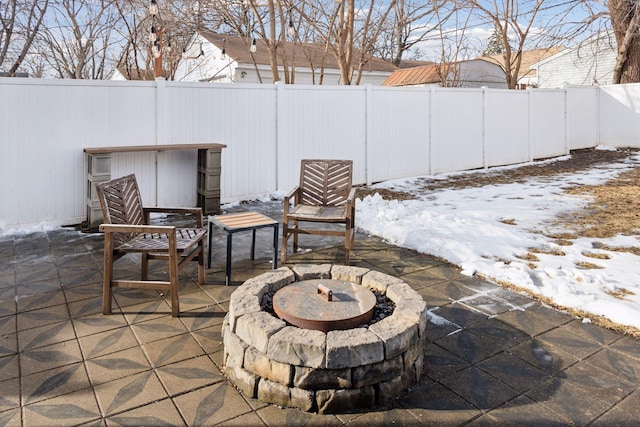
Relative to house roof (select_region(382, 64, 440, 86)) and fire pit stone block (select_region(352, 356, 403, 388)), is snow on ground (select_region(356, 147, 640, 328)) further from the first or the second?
house roof (select_region(382, 64, 440, 86))

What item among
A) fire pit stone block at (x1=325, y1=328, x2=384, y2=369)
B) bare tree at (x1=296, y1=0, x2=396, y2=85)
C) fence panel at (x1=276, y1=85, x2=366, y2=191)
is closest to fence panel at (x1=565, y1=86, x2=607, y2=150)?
bare tree at (x1=296, y1=0, x2=396, y2=85)

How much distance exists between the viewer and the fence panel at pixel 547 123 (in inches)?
456

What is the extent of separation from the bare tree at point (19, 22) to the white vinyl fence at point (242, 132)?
6272 mm

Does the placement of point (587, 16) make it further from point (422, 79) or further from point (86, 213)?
point (86, 213)

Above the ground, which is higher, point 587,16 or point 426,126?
point 587,16

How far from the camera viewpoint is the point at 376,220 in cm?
606

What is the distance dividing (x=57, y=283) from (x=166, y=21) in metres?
10.5

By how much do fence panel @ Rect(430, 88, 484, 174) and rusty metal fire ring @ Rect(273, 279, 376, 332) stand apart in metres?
7.09

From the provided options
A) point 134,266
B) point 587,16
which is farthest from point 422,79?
point 134,266

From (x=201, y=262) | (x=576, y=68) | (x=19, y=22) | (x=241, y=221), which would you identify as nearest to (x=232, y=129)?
(x=241, y=221)

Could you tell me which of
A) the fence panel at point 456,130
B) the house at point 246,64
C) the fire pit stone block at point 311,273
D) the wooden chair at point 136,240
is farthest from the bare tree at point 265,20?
the fire pit stone block at point 311,273

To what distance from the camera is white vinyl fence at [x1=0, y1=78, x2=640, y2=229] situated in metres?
5.61

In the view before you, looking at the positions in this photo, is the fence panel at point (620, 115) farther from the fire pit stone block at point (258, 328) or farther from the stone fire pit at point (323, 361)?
the fire pit stone block at point (258, 328)

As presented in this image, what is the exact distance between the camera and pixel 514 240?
522 centimetres
